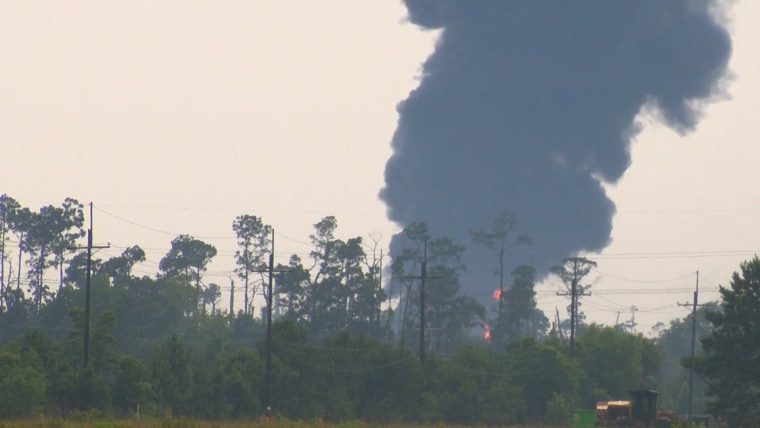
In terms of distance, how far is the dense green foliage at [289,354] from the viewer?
81188mm

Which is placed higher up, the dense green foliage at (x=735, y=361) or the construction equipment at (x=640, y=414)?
the dense green foliage at (x=735, y=361)

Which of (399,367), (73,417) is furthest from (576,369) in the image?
(73,417)

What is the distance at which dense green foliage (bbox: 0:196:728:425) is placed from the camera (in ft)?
266

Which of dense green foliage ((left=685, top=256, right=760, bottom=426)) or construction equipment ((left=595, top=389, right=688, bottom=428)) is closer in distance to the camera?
dense green foliage ((left=685, top=256, right=760, bottom=426))

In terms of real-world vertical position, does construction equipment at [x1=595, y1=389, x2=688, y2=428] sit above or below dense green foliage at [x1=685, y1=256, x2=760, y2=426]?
below

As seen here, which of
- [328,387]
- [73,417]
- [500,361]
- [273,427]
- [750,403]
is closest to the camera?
[273,427]

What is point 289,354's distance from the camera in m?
93.9

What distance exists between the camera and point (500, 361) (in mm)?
109250

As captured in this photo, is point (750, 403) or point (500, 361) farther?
point (500, 361)

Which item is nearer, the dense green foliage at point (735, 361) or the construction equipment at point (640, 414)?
the dense green foliage at point (735, 361)

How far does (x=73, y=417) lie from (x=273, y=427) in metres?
13.3

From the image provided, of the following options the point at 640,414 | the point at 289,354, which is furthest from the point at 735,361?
the point at 289,354

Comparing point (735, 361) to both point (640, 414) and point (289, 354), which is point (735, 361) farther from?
point (289, 354)

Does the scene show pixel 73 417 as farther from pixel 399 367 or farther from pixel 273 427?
pixel 399 367
